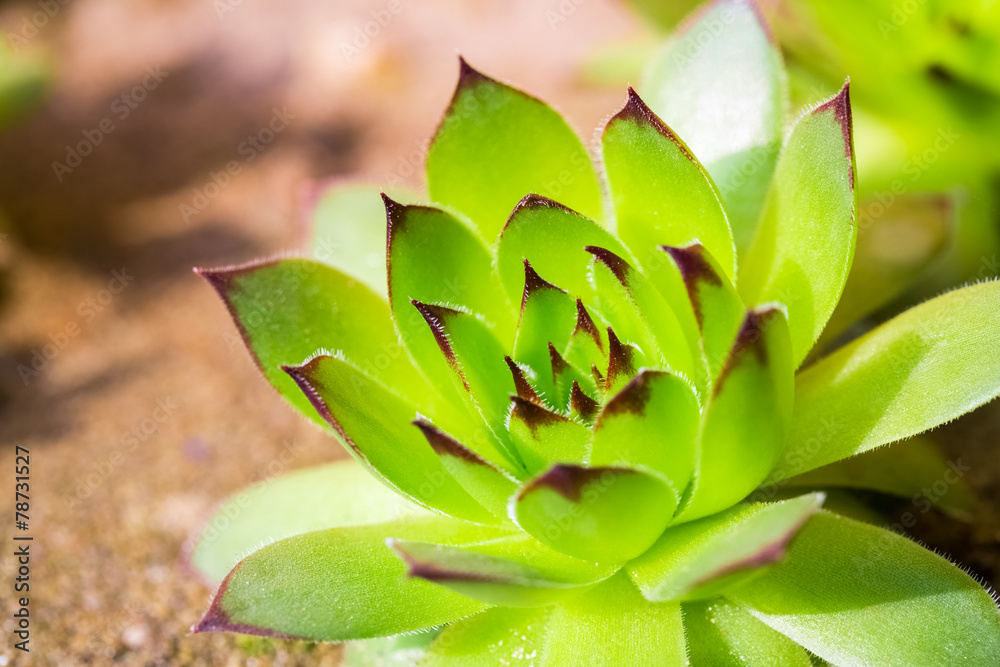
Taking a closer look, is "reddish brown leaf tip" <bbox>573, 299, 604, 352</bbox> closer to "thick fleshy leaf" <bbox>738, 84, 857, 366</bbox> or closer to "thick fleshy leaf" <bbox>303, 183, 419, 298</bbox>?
"thick fleshy leaf" <bbox>738, 84, 857, 366</bbox>

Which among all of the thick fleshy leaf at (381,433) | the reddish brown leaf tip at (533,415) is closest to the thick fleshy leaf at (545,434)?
the reddish brown leaf tip at (533,415)

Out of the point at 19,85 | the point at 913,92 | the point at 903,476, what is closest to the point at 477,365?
the point at 903,476

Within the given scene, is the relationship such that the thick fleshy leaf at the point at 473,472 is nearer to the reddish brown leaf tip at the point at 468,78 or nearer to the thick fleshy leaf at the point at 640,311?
the thick fleshy leaf at the point at 640,311

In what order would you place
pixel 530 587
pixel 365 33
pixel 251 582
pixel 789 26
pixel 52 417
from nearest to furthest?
pixel 530 587, pixel 251 582, pixel 789 26, pixel 52 417, pixel 365 33

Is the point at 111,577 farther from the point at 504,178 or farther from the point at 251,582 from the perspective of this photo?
the point at 504,178

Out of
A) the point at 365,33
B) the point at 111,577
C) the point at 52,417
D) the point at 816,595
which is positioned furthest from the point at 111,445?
the point at 365,33

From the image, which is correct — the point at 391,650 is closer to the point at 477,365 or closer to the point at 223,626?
the point at 223,626

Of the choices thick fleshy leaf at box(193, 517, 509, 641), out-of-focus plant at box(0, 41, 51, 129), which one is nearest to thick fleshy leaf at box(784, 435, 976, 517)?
thick fleshy leaf at box(193, 517, 509, 641)
